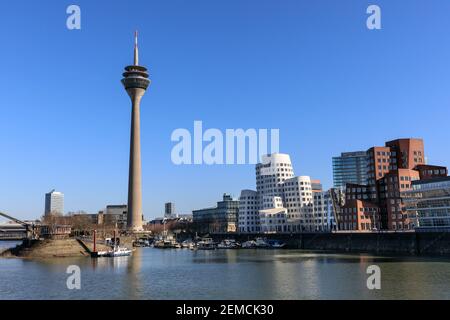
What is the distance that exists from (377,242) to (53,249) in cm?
7474

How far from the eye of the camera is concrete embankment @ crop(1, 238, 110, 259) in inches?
3967

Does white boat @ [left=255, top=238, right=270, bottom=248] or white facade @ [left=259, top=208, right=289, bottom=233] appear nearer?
white boat @ [left=255, top=238, right=270, bottom=248]

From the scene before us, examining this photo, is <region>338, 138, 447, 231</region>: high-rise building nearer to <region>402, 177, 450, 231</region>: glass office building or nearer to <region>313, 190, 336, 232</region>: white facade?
<region>402, 177, 450, 231</region>: glass office building

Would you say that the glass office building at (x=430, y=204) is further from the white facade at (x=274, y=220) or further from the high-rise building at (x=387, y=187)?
the white facade at (x=274, y=220)

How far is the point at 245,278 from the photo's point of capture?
5869cm

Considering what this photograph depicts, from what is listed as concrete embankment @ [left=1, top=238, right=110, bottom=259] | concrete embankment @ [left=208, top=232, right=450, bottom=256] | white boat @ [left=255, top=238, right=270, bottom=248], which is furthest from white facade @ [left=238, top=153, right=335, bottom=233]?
concrete embankment @ [left=1, top=238, right=110, bottom=259]

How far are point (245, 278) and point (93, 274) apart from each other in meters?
22.8

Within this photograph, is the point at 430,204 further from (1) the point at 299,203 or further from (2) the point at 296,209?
(2) the point at 296,209

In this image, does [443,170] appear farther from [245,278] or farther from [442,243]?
[245,278]

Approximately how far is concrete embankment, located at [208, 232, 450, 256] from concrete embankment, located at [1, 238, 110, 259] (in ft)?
208

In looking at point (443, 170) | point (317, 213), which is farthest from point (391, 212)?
point (317, 213)

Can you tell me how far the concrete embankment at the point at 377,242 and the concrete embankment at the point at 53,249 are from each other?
63.3m

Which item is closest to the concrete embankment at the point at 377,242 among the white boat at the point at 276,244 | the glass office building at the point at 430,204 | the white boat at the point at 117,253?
the white boat at the point at 276,244

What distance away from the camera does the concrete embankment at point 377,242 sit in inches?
3605
